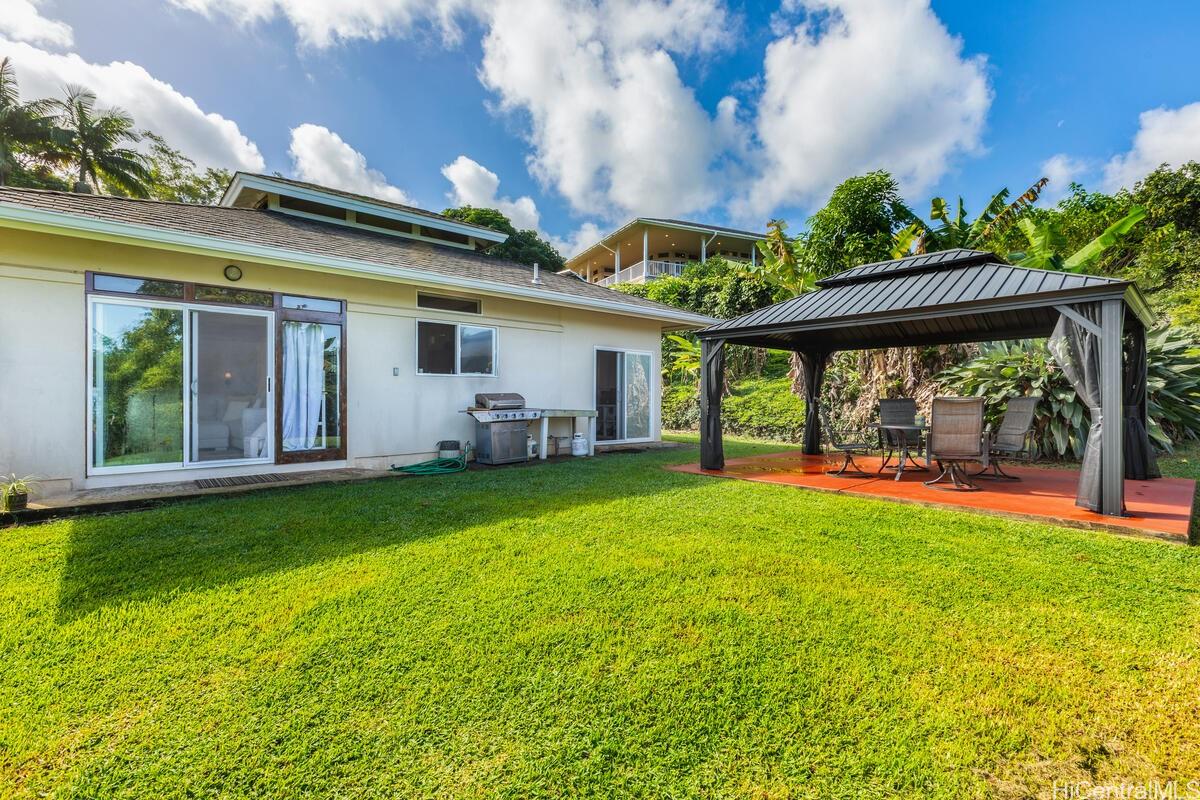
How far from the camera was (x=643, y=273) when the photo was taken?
25922 mm

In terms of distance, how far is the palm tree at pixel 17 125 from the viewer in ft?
59.7

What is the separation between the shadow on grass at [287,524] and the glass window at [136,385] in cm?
148

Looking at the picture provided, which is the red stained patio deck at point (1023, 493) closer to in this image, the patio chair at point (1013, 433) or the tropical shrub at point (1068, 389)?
the patio chair at point (1013, 433)

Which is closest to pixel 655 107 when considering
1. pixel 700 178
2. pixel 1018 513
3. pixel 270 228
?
pixel 700 178

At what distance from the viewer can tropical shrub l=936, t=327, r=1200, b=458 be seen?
8148 millimetres

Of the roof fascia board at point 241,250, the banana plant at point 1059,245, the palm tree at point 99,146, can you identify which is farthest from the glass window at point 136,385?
the palm tree at point 99,146

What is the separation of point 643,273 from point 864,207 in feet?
50.1

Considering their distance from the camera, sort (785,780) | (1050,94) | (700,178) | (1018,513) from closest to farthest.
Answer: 1. (785,780)
2. (1018,513)
3. (1050,94)
4. (700,178)

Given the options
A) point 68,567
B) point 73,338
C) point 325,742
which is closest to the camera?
point 325,742

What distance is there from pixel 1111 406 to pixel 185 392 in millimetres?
10670

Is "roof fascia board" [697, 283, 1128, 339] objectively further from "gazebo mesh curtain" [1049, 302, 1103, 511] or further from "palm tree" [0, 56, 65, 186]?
"palm tree" [0, 56, 65, 186]

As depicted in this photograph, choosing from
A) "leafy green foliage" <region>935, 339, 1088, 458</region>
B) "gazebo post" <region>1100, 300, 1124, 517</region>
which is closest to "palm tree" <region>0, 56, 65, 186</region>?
"gazebo post" <region>1100, 300, 1124, 517</region>

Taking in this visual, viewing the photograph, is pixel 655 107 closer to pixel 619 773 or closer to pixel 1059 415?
pixel 1059 415

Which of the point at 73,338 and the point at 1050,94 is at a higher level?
the point at 1050,94
